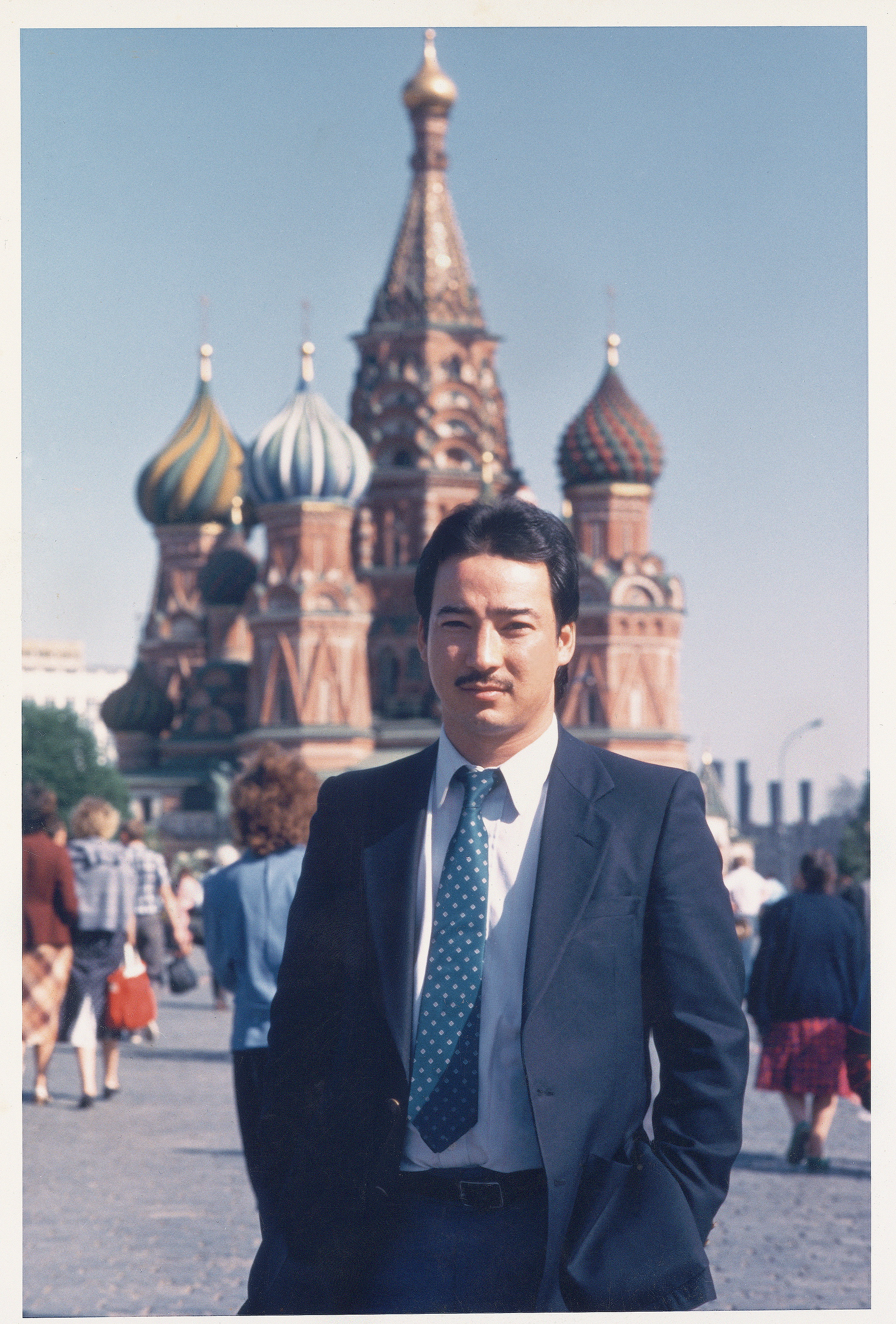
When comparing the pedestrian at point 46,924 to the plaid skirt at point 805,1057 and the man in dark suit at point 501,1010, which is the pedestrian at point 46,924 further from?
the man in dark suit at point 501,1010

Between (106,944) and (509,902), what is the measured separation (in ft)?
24.4

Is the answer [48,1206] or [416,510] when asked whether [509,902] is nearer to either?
[48,1206]

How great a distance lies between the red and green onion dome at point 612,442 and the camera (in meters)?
53.3

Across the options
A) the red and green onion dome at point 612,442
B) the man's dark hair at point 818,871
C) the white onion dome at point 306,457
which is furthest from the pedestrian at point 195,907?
the red and green onion dome at point 612,442

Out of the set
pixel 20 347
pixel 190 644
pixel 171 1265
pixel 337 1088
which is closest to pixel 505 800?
pixel 337 1088

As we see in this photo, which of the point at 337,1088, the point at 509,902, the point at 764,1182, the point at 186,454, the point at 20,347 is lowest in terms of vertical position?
the point at 764,1182

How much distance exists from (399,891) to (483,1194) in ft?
1.47

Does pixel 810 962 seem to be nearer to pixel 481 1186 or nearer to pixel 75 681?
pixel 481 1186

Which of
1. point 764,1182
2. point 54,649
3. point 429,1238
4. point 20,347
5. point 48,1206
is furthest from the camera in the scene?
point 54,649

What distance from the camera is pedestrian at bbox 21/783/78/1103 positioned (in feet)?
31.8

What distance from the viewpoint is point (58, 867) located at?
978 cm

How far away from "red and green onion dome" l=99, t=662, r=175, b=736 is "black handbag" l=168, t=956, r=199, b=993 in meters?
47.3

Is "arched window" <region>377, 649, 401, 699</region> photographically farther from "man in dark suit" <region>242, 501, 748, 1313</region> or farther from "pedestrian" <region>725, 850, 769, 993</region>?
"man in dark suit" <region>242, 501, 748, 1313</region>

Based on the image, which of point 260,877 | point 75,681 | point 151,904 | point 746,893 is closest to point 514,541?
point 260,877
